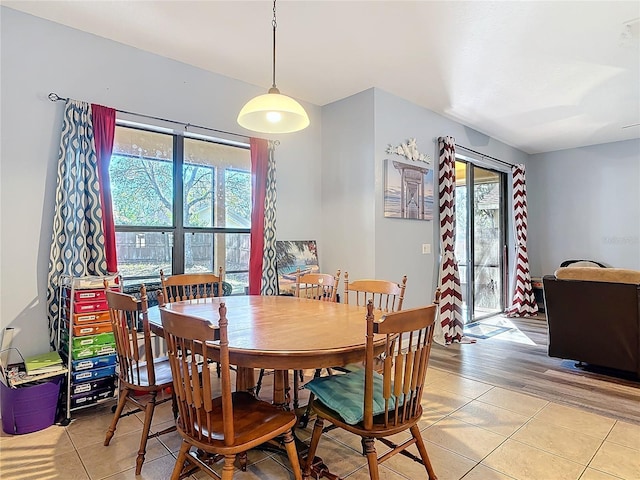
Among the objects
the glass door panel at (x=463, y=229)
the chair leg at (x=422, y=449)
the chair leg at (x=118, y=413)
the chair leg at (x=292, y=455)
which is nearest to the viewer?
the chair leg at (x=292, y=455)

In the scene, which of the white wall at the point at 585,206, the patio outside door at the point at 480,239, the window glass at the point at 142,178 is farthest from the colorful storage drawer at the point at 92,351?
the white wall at the point at 585,206

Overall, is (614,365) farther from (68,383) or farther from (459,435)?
(68,383)

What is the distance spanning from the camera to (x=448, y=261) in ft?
15.0

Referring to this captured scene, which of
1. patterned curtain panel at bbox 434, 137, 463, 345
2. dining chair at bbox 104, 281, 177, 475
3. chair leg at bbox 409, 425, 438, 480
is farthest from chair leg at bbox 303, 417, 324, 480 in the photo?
patterned curtain panel at bbox 434, 137, 463, 345

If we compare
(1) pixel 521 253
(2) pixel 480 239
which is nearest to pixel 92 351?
(2) pixel 480 239

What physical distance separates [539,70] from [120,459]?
4.46 meters

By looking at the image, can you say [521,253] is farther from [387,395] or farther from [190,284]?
[387,395]

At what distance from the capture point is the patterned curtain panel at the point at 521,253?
247 inches

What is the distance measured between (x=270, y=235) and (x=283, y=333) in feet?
7.15

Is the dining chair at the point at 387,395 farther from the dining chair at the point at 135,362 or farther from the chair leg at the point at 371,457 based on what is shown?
the dining chair at the point at 135,362

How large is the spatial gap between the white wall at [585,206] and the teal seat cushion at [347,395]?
6019 millimetres

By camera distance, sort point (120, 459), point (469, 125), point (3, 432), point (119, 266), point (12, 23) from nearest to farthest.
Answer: point (120, 459) → point (3, 432) → point (12, 23) → point (119, 266) → point (469, 125)

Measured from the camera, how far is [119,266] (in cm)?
315

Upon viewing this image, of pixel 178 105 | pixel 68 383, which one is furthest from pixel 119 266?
pixel 178 105
